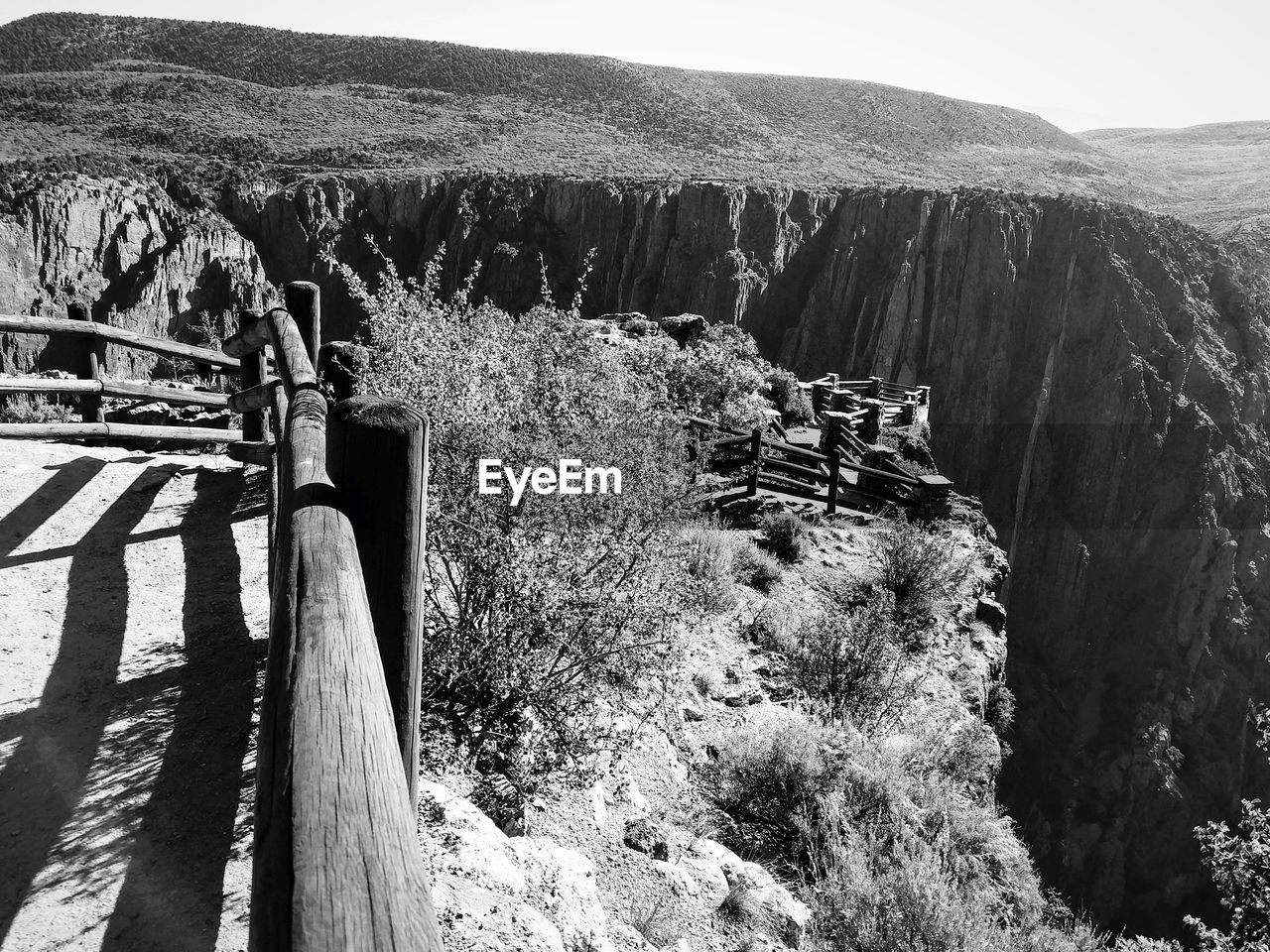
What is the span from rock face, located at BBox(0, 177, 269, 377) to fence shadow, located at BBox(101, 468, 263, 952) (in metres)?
26.9

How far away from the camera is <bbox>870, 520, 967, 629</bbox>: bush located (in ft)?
29.1

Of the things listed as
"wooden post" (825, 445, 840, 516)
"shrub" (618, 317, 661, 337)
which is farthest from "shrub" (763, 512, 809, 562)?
"shrub" (618, 317, 661, 337)

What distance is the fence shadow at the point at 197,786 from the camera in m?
2.19

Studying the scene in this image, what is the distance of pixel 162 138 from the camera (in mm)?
47125

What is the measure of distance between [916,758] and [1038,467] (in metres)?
44.1

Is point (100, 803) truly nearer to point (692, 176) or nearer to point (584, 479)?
point (584, 479)

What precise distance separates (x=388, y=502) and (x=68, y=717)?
2383 mm

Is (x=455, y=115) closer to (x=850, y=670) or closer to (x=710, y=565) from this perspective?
(x=710, y=565)

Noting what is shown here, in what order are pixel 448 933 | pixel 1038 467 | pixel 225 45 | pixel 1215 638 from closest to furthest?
pixel 448 933, pixel 1215 638, pixel 1038 467, pixel 225 45

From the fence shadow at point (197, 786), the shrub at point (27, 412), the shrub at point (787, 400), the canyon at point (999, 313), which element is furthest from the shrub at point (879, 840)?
the canyon at point (999, 313)

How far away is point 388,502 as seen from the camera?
A: 1606 mm

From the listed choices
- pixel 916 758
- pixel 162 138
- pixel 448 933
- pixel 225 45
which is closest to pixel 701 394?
pixel 916 758

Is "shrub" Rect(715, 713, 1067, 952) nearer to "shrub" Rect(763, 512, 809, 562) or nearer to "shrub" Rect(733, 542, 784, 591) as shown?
"shrub" Rect(733, 542, 784, 591)

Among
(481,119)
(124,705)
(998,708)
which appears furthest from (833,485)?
(481,119)
